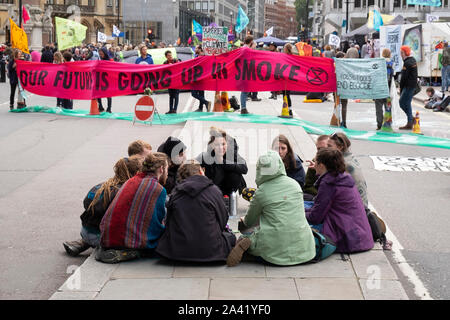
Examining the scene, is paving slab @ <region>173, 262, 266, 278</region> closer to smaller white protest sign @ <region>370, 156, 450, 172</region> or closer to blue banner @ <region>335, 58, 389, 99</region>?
smaller white protest sign @ <region>370, 156, 450, 172</region>

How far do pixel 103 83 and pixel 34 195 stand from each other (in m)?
9.07

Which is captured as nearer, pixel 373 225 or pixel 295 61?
pixel 373 225

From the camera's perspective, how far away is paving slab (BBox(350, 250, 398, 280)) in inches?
223

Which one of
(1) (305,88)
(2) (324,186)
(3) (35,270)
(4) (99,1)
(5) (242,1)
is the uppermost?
(5) (242,1)

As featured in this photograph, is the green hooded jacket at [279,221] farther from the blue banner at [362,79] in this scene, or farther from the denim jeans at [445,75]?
the denim jeans at [445,75]

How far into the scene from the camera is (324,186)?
633 centimetres

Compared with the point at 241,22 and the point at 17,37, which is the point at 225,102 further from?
the point at 241,22

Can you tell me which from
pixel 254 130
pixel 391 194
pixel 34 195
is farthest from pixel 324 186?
pixel 254 130

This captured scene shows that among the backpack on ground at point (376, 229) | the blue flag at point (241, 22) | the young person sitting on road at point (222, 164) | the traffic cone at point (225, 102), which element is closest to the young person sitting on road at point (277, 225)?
the backpack on ground at point (376, 229)

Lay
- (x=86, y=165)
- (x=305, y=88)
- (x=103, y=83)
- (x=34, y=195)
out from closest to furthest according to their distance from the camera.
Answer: (x=34, y=195), (x=86, y=165), (x=305, y=88), (x=103, y=83)

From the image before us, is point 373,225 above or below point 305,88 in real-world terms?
below

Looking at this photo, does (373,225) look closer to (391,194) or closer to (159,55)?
(391,194)

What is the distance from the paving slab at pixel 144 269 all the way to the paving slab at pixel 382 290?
1.56 meters

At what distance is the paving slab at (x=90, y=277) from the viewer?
5.38 meters
